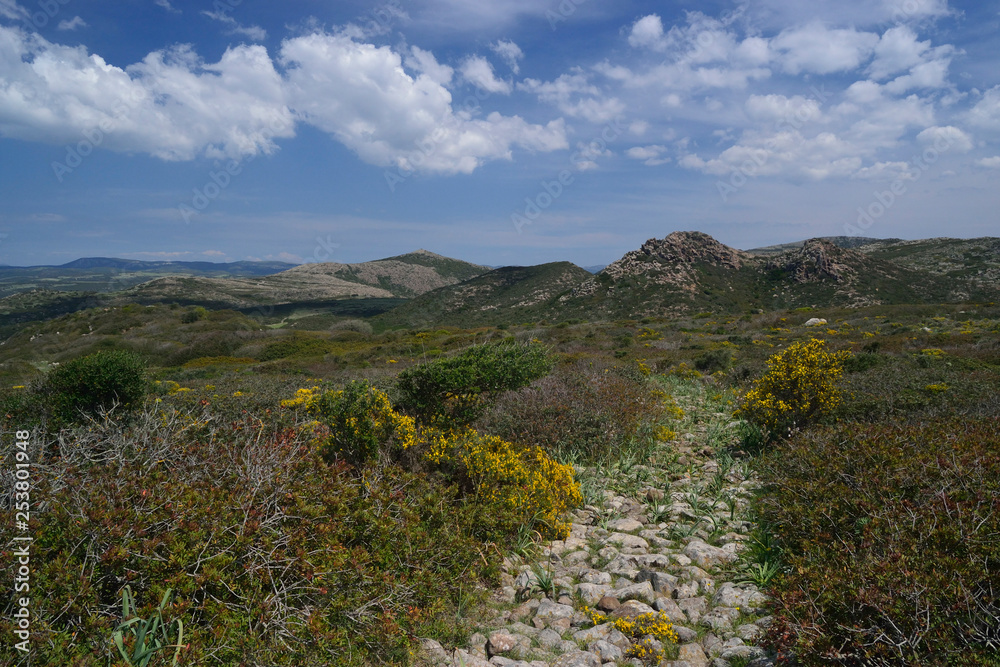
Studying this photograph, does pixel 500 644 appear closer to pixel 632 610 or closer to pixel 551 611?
pixel 551 611

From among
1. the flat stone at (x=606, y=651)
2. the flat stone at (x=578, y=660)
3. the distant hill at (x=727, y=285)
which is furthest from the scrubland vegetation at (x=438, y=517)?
the distant hill at (x=727, y=285)

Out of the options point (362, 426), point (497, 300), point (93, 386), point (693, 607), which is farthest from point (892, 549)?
point (497, 300)

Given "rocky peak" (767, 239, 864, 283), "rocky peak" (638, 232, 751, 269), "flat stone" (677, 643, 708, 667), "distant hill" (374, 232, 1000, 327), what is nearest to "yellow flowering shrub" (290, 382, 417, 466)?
"flat stone" (677, 643, 708, 667)

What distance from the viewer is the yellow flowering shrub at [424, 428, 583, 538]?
470 cm

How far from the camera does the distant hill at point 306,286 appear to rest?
107856mm

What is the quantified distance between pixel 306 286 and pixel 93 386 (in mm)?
152017

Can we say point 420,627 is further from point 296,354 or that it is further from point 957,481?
point 296,354

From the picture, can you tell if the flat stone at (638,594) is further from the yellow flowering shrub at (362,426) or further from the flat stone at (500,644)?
the yellow flowering shrub at (362,426)

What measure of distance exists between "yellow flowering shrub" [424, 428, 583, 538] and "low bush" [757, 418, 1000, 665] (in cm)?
193

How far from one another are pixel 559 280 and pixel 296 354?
76.1 metres

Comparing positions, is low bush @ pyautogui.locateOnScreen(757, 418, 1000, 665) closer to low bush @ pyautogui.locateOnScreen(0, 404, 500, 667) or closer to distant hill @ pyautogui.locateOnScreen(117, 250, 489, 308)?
low bush @ pyautogui.locateOnScreen(0, 404, 500, 667)

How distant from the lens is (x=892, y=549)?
9.66 ft

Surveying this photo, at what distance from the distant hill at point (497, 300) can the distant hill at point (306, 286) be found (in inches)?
1659

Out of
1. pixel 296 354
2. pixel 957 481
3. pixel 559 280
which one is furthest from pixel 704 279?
pixel 957 481
